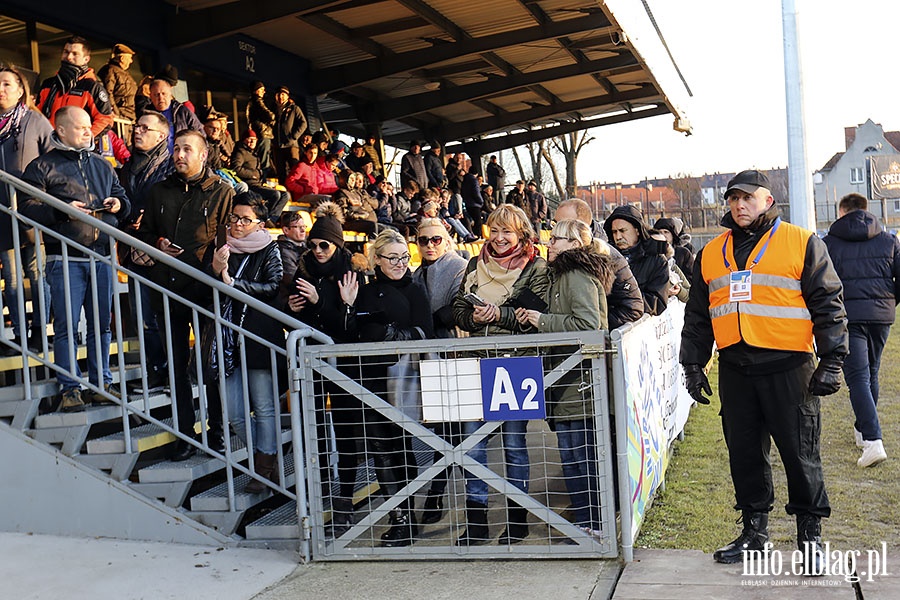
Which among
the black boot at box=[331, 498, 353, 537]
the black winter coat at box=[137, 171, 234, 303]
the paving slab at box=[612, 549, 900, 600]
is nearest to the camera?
the paving slab at box=[612, 549, 900, 600]

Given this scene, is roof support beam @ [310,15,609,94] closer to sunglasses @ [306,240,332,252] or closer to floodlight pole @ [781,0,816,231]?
floodlight pole @ [781,0,816,231]

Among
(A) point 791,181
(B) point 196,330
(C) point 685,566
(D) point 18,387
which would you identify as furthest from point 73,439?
(A) point 791,181

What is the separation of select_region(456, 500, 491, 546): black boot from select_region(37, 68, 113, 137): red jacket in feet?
14.7

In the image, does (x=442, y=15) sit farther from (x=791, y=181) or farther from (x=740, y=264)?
(x=740, y=264)

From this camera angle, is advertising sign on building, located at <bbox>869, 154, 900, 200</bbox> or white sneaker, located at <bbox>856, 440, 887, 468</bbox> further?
advertising sign on building, located at <bbox>869, 154, 900, 200</bbox>

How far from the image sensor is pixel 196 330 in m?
5.20

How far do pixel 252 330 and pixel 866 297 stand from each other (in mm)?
4288

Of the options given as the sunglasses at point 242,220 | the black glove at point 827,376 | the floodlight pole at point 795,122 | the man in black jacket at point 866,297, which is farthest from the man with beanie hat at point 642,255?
the floodlight pole at point 795,122

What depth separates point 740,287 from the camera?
445 cm

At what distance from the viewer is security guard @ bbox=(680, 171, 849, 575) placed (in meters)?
4.32

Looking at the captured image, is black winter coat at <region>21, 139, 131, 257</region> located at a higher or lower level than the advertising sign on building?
lower

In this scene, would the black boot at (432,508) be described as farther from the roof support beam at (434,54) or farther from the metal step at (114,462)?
the roof support beam at (434,54)

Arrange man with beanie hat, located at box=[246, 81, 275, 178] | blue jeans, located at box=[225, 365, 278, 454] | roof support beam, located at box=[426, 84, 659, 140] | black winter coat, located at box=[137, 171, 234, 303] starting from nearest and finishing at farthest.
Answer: blue jeans, located at box=[225, 365, 278, 454], black winter coat, located at box=[137, 171, 234, 303], man with beanie hat, located at box=[246, 81, 275, 178], roof support beam, located at box=[426, 84, 659, 140]

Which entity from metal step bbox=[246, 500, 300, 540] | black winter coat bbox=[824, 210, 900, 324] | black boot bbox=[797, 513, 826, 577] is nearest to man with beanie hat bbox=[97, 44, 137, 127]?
metal step bbox=[246, 500, 300, 540]
